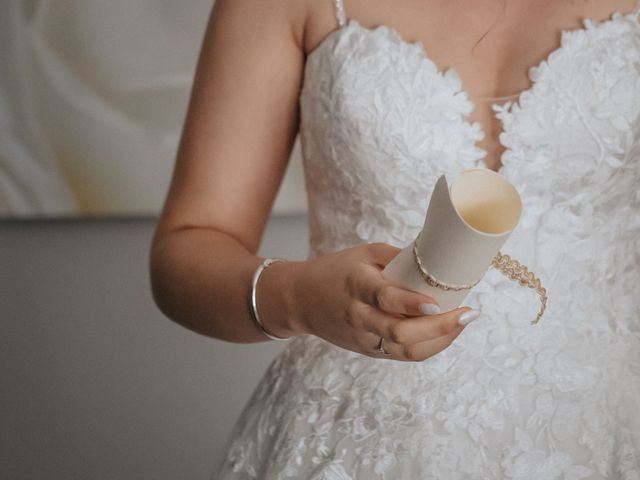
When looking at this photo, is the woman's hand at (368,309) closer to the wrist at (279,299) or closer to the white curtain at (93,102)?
the wrist at (279,299)

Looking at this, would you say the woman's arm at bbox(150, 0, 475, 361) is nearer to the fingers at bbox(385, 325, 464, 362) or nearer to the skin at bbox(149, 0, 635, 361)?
the skin at bbox(149, 0, 635, 361)

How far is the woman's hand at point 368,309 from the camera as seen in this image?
2.08 feet

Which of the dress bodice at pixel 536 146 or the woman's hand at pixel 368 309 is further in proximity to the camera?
the dress bodice at pixel 536 146

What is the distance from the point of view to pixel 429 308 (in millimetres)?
622

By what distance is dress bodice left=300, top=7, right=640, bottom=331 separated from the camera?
0.88 m

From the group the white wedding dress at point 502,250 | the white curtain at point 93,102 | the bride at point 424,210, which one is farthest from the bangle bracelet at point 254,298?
the white curtain at point 93,102

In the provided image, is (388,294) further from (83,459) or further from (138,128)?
(83,459)

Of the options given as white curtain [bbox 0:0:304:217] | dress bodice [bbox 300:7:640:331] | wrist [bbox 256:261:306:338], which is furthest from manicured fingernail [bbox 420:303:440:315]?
white curtain [bbox 0:0:304:217]

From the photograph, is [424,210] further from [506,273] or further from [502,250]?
[506,273]

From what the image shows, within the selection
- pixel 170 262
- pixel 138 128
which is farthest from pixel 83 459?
pixel 170 262

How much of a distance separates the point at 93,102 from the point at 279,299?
4.17 ft

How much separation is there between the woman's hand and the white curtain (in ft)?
4.13

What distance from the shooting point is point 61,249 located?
2006 millimetres

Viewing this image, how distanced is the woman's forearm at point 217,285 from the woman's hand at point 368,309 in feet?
0.12
